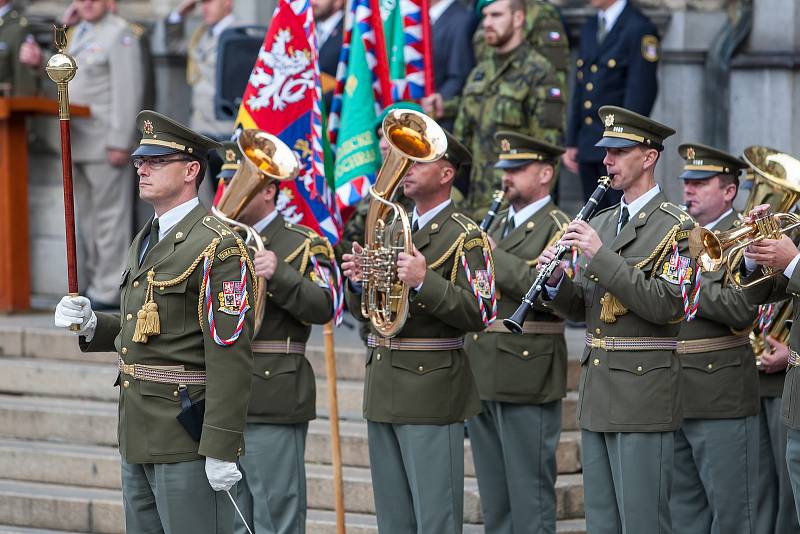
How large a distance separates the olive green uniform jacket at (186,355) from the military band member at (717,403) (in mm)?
2735

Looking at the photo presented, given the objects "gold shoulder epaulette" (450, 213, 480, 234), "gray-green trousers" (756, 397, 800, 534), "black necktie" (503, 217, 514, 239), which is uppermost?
"gold shoulder epaulette" (450, 213, 480, 234)

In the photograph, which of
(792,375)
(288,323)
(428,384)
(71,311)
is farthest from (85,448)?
(792,375)

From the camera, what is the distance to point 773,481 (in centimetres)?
824

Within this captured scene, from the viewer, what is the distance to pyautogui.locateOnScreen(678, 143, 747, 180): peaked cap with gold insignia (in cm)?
805

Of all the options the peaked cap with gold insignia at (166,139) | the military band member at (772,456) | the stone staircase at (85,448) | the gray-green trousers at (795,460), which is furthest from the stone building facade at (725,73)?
the peaked cap with gold insignia at (166,139)

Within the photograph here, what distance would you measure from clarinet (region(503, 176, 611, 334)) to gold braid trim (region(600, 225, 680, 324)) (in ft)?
0.97

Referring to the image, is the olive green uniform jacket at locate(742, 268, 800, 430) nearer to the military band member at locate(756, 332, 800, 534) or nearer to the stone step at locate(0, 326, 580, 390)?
the military band member at locate(756, 332, 800, 534)

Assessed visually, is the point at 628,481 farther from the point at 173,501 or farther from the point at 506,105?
the point at 506,105

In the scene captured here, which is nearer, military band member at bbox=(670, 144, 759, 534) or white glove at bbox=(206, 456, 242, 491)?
white glove at bbox=(206, 456, 242, 491)

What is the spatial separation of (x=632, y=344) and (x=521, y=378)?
1.24m

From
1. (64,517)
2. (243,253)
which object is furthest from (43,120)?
(243,253)

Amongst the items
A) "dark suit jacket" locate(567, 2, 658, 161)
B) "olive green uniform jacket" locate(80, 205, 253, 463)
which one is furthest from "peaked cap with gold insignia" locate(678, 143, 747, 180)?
"olive green uniform jacket" locate(80, 205, 253, 463)

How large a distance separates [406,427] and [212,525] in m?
1.41

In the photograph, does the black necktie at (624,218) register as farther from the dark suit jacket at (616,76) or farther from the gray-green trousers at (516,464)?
the dark suit jacket at (616,76)
